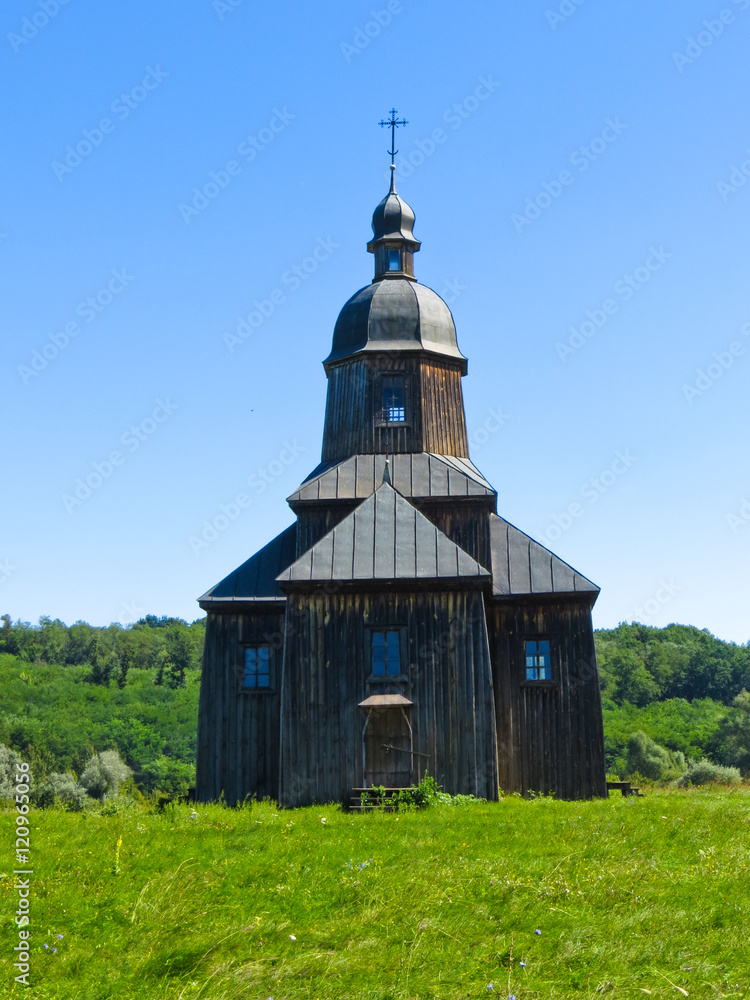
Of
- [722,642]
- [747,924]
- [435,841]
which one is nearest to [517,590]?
[435,841]

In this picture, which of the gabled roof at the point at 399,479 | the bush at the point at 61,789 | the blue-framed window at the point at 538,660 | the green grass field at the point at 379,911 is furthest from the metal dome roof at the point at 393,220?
the bush at the point at 61,789

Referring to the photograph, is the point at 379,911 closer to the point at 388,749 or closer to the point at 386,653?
the point at 388,749

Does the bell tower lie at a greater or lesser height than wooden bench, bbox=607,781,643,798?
greater

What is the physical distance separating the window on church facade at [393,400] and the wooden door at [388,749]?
26.9 ft

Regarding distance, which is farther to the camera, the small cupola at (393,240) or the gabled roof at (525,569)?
the small cupola at (393,240)

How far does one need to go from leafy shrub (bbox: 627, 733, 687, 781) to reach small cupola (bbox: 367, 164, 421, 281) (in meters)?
37.5

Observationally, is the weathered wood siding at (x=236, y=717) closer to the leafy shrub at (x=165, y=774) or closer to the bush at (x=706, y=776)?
the bush at (x=706, y=776)

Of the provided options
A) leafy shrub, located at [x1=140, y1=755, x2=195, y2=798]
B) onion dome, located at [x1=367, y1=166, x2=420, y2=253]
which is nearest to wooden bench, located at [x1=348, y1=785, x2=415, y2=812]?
onion dome, located at [x1=367, y1=166, x2=420, y2=253]

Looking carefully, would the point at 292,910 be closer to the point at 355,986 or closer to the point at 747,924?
the point at 355,986

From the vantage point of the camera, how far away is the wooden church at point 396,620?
749 inches

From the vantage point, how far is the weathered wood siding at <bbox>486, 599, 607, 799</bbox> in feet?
68.9

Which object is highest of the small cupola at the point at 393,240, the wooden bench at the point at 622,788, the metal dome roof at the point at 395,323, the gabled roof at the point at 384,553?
the small cupola at the point at 393,240

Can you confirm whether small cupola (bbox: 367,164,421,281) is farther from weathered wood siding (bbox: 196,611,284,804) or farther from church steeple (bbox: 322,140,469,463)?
weathered wood siding (bbox: 196,611,284,804)

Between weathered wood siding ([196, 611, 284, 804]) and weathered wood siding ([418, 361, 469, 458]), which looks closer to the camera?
weathered wood siding ([196, 611, 284, 804])
